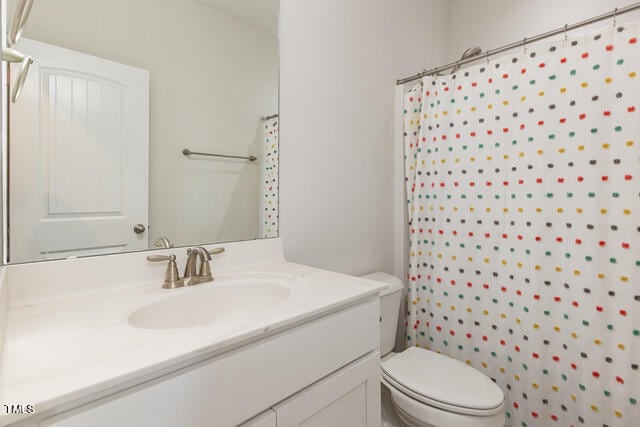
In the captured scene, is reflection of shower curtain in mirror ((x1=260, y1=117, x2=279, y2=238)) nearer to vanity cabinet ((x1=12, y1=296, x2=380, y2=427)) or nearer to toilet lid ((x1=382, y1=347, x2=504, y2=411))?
vanity cabinet ((x1=12, y1=296, x2=380, y2=427))

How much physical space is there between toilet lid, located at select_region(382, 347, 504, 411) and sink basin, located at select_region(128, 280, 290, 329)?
0.66m

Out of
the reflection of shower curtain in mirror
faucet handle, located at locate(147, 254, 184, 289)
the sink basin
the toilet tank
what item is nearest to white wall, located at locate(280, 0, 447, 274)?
the reflection of shower curtain in mirror

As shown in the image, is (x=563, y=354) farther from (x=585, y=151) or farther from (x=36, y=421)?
(x=36, y=421)

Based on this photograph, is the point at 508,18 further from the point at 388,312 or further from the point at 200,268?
the point at 200,268

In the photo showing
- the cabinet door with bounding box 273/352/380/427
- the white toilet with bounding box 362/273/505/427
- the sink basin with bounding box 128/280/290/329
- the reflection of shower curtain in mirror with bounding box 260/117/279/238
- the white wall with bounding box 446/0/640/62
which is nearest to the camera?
the cabinet door with bounding box 273/352/380/427

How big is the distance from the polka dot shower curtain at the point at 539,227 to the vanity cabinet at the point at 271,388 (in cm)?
78

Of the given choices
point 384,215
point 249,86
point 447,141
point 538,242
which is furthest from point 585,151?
point 249,86

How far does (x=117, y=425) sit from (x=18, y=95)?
83cm

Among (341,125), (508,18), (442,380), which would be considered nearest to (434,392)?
(442,380)

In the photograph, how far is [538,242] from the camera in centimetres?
130

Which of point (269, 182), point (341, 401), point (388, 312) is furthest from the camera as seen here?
point (388, 312)

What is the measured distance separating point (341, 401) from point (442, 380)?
1.90 ft

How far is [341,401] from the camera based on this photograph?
85 cm

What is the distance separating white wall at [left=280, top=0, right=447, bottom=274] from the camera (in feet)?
4.44
